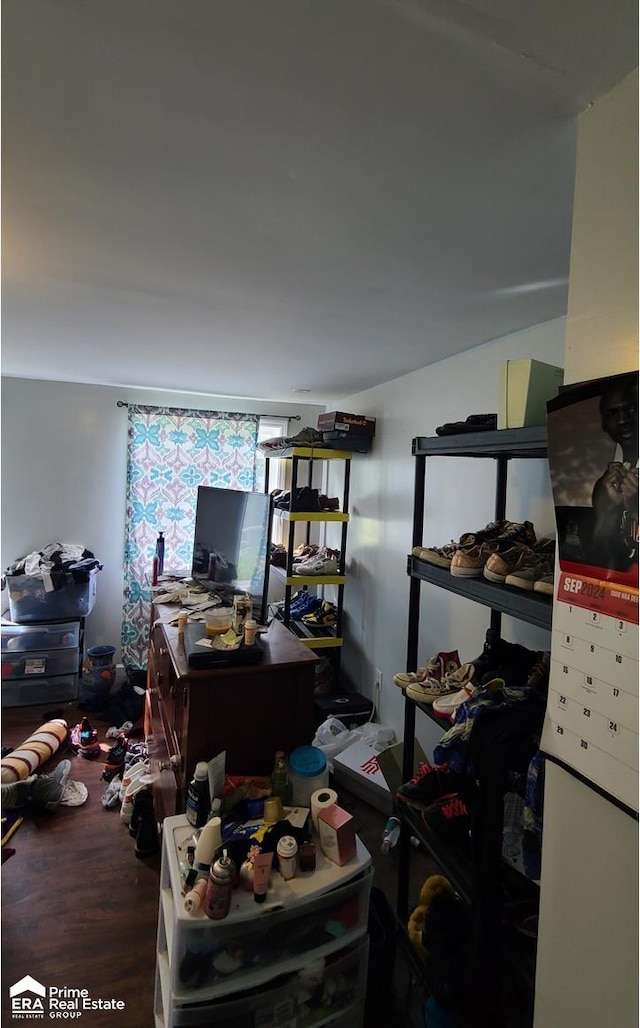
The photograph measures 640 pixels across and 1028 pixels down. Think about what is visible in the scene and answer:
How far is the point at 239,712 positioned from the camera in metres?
1.41

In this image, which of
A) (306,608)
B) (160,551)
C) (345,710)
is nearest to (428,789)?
(345,710)

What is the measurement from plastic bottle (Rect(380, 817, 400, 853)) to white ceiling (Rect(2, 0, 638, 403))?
6.64ft

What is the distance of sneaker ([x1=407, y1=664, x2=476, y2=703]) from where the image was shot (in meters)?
1.30

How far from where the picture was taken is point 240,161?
0.85m

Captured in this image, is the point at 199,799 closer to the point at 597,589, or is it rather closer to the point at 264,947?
the point at 264,947

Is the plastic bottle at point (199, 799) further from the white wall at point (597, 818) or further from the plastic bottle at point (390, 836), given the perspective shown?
the plastic bottle at point (390, 836)

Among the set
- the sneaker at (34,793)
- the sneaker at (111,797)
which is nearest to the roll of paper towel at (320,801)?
the sneaker at (111,797)

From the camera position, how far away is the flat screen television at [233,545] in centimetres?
191

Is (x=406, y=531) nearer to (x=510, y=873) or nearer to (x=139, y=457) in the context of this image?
(x=510, y=873)

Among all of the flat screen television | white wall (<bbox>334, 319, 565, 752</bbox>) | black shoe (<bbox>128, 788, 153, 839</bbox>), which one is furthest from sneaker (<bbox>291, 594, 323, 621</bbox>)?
black shoe (<bbox>128, 788, 153, 839</bbox>)

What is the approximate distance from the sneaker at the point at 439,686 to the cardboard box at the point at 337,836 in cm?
36

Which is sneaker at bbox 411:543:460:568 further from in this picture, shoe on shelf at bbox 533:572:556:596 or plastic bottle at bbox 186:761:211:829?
plastic bottle at bbox 186:761:211:829

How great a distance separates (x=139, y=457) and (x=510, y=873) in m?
3.22

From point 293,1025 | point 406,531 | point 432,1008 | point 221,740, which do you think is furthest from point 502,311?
point 293,1025
